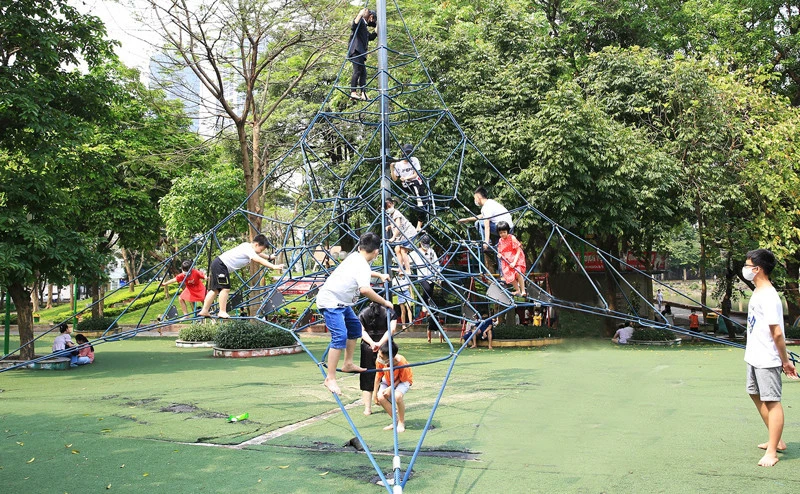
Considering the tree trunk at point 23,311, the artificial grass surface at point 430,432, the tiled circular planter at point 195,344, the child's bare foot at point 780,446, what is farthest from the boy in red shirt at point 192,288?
the child's bare foot at point 780,446

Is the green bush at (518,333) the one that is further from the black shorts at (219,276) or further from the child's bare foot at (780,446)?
the child's bare foot at (780,446)

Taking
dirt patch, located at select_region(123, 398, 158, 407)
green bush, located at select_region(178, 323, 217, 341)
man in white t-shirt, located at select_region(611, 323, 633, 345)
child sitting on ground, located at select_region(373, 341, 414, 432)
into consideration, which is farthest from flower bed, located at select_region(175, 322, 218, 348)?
child sitting on ground, located at select_region(373, 341, 414, 432)

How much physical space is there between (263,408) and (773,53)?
59.4 feet

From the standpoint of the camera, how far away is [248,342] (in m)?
13.8

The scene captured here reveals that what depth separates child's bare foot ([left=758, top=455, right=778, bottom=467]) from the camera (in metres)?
4.85

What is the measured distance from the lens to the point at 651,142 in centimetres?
1563

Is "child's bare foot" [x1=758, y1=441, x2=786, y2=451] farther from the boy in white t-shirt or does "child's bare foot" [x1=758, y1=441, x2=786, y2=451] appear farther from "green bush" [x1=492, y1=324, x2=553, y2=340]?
"green bush" [x1=492, y1=324, x2=553, y2=340]

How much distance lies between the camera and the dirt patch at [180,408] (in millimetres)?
7650

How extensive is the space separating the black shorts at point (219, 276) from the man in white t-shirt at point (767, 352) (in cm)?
525

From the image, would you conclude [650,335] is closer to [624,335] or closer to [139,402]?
[624,335]

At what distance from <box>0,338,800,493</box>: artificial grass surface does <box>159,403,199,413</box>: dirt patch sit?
41 mm

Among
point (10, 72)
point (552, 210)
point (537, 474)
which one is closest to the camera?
point (537, 474)

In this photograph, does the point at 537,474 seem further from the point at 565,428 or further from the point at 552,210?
the point at 552,210

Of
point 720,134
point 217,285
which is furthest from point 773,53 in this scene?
point 217,285
